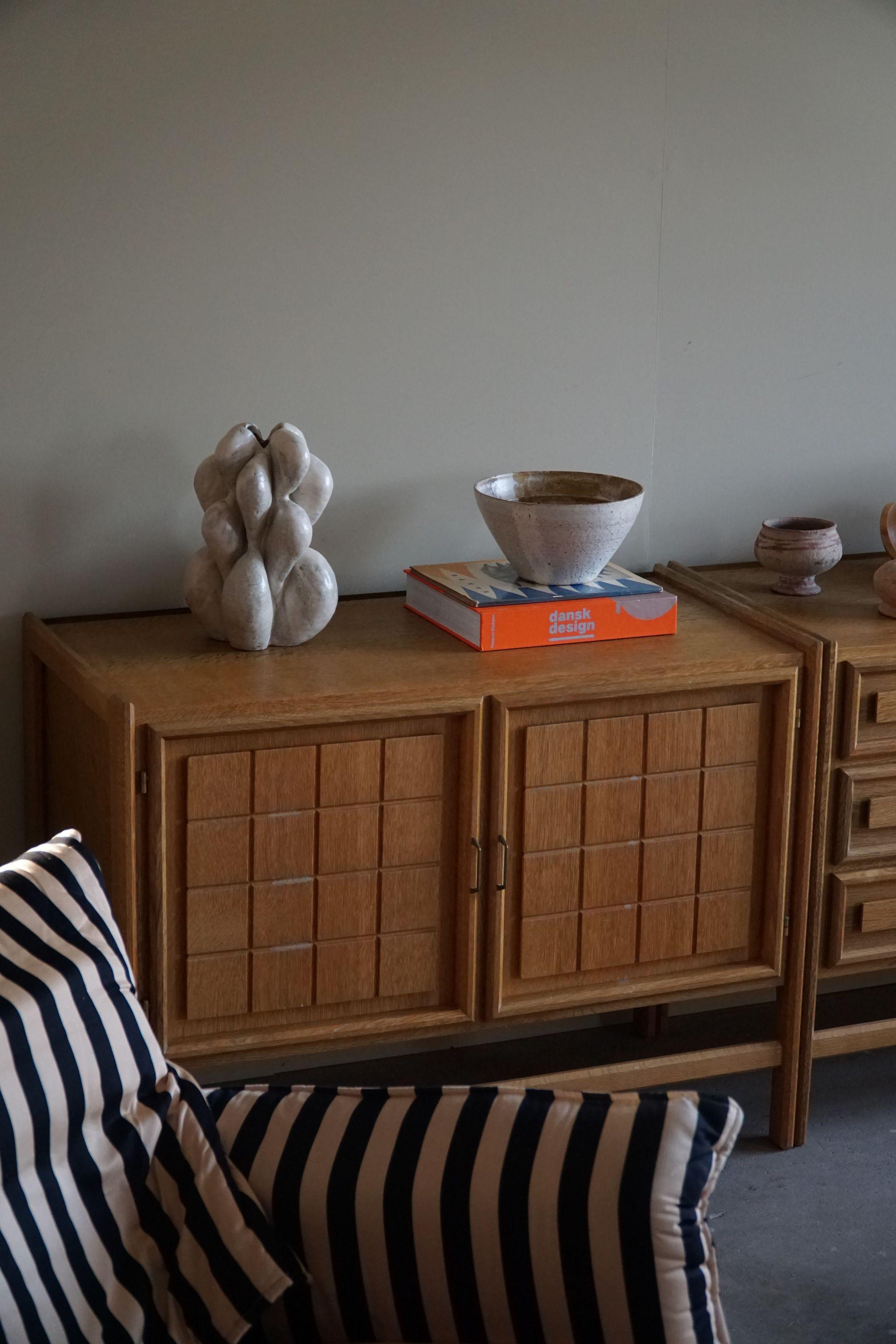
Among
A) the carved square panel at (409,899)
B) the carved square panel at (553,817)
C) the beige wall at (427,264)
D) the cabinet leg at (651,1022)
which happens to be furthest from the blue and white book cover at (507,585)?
the cabinet leg at (651,1022)

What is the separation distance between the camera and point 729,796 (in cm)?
197

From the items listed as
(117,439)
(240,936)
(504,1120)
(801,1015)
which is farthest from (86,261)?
(801,1015)

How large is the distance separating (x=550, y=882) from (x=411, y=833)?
20 cm

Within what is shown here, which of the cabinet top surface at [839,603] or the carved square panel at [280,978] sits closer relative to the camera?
the carved square panel at [280,978]

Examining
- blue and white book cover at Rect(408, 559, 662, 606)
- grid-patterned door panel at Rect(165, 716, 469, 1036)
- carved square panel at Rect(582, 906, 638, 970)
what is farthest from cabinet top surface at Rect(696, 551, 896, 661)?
grid-patterned door panel at Rect(165, 716, 469, 1036)

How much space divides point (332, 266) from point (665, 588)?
0.68m

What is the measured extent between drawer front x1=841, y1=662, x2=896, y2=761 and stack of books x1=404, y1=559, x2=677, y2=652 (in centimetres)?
25

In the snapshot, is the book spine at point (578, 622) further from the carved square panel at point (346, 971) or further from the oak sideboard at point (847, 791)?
the carved square panel at point (346, 971)

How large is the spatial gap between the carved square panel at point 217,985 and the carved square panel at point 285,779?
0.62 ft

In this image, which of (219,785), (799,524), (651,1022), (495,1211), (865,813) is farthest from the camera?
(651,1022)

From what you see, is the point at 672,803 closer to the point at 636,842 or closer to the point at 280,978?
the point at 636,842

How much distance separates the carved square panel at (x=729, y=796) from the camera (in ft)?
6.43

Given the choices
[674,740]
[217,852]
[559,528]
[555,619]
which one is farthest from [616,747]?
[217,852]

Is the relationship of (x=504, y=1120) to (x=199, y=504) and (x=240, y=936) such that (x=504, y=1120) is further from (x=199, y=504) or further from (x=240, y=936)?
(x=199, y=504)
